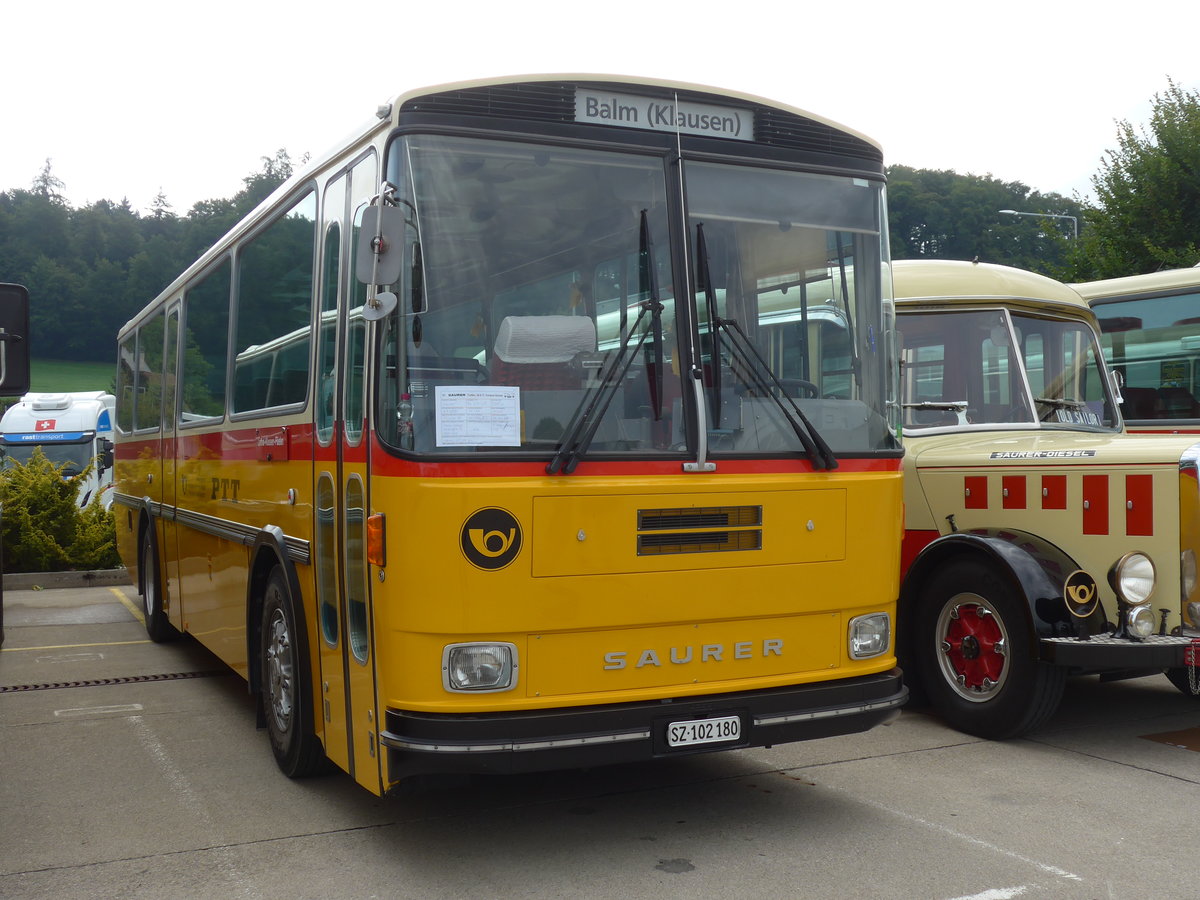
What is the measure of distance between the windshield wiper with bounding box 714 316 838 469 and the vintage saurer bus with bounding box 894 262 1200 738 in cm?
218

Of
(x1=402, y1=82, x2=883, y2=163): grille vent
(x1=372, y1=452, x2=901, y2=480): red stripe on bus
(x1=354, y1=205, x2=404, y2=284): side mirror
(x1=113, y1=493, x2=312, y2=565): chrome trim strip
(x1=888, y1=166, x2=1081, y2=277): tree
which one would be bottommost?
(x1=113, y1=493, x2=312, y2=565): chrome trim strip

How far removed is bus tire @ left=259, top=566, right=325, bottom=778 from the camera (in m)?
5.83

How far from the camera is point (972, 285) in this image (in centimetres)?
840

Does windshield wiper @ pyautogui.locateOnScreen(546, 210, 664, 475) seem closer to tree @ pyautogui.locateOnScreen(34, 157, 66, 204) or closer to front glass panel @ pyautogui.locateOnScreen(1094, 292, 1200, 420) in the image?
front glass panel @ pyautogui.locateOnScreen(1094, 292, 1200, 420)

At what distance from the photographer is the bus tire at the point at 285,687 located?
5828mm

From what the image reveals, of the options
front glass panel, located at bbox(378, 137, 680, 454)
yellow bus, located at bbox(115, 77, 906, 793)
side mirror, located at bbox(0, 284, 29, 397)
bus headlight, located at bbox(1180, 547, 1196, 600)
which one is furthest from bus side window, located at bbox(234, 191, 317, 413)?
bus headlight, located at bbox(1180, 547, 1196, 600)

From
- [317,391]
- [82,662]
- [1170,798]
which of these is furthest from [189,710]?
[1170,798]

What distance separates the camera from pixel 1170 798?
586 cm

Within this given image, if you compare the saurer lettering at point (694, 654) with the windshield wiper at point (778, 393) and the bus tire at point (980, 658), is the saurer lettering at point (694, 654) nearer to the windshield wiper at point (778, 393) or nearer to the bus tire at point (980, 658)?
the windshield wiper at point (778, 393)

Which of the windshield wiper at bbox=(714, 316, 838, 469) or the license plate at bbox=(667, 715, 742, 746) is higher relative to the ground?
the windshield wiper at bbox=(714, 316, 838, 469)

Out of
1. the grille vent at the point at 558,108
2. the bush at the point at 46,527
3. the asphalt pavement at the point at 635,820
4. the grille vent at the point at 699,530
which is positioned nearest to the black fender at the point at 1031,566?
the asphalt pavement at the point at 635,820

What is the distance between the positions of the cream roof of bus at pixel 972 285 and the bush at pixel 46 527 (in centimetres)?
1224

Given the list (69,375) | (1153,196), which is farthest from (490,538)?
(69,375)

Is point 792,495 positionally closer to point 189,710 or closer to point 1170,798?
point 1170,798
